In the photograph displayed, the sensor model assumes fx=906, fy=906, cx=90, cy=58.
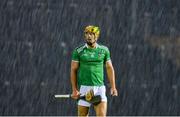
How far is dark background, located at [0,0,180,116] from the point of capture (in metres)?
20.1

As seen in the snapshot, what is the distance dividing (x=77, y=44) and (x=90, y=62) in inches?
199

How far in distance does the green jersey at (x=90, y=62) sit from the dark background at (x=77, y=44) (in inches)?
196

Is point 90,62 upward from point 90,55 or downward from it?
downward

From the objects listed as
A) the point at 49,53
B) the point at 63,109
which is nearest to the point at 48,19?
the point at 49,53

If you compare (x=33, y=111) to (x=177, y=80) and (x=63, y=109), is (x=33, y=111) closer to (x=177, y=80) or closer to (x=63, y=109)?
(x=63, y=109)

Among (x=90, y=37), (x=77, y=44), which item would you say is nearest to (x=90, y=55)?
(x=90, y=37)

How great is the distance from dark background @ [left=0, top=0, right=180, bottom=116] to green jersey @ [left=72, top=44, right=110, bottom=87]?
4982 millimetres

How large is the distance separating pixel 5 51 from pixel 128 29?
2793 millimetres

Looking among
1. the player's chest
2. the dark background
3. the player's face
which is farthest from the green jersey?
the dark background

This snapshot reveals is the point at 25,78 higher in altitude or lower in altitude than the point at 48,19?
lower

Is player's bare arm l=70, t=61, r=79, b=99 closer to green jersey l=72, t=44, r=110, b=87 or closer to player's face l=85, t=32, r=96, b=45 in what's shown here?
green jersey l=72, t=44, r=110, b=87

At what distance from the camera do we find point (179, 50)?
20641mm

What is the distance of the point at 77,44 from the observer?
66.3ft

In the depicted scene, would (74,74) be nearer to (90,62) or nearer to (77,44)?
(90,62)
